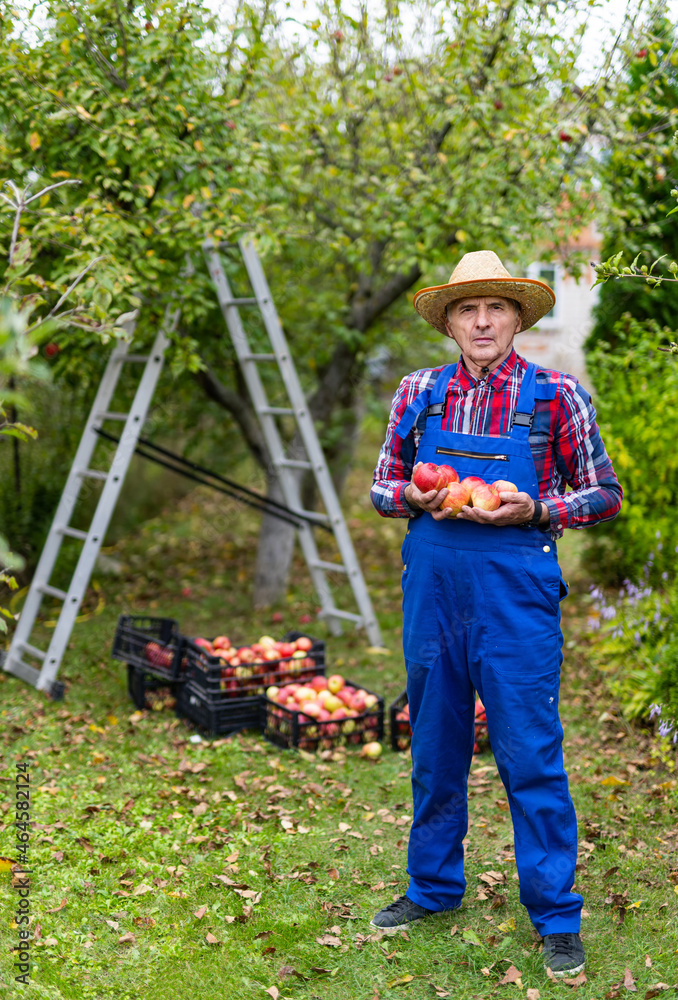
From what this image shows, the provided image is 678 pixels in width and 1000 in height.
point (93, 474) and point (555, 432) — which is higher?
point (555, 432)

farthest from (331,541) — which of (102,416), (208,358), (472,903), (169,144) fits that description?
(472,903)

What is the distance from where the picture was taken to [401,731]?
4.48 m

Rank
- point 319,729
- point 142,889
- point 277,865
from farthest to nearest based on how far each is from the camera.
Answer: point 319,729
point 277,865
point 142,889

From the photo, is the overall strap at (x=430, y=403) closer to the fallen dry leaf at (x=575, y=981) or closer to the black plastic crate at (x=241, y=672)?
the fallen dry leaf at (x=575, y=981)

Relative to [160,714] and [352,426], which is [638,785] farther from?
[352,426]

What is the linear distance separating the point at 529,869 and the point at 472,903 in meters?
0.55

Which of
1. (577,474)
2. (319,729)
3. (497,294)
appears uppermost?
(497,294)

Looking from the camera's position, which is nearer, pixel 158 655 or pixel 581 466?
pixel 581 466

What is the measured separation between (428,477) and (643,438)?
10.1 ft

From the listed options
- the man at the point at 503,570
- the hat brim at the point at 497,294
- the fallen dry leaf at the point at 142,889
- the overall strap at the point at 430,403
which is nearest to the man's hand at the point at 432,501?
the man at the point at 503,570

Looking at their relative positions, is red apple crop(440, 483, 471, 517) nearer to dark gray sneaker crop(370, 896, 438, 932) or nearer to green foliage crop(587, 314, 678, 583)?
dark gray sneaker crop(370, 896, 438, 932)

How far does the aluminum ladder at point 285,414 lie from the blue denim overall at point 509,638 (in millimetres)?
3150

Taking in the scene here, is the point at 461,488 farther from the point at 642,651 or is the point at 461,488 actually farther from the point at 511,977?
the point at 642,651

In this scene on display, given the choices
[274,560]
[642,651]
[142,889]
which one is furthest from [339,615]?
[142,889]
